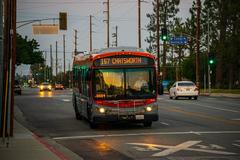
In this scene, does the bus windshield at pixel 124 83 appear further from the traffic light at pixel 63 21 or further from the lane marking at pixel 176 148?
the traffic light at pixel 63 21

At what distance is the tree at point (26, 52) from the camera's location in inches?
3508

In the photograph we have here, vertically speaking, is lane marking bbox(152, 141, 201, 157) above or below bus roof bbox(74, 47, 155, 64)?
below

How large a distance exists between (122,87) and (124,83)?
161mm

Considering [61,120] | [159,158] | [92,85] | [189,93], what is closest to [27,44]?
[189,93]

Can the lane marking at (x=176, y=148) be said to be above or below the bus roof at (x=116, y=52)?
below

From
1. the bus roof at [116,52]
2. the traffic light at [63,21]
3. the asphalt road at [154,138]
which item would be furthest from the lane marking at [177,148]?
the traffic light at [63,21]

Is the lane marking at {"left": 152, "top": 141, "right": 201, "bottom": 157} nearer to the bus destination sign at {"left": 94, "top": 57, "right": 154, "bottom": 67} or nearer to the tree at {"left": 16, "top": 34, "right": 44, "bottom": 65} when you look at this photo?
the bus destination sign at {"left": 94, "top": 57, "right": 154, "bottom": 67}

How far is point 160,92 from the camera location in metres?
22.6

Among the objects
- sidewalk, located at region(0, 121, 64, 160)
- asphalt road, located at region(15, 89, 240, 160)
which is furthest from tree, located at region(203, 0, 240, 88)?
sidewalk, located at region(0, 121, 64, 160)

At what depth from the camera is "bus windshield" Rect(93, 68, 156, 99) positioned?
848 inches

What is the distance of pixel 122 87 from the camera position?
21609mm

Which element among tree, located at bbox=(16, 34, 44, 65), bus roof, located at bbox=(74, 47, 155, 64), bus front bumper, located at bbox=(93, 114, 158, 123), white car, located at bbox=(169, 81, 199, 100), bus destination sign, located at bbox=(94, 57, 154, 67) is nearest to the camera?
bus front bumper, located at bbox=(93, 114, 158, 123)

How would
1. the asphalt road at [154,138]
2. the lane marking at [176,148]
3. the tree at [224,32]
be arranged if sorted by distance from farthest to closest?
the tree at [224,32]
the asphalt road at [154,138]
the lane marking at [176,148]

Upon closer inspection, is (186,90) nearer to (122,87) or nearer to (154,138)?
(122,87)
